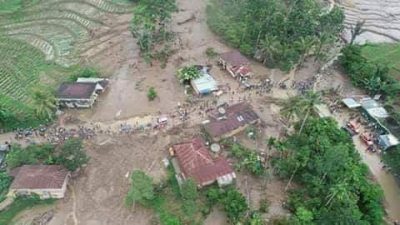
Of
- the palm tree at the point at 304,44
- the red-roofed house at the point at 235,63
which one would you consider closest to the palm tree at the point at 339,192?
the red-roofed house at the point at 235,63

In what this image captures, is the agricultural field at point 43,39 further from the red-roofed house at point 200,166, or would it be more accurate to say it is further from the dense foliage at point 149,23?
the red-roofed house at point 200,166

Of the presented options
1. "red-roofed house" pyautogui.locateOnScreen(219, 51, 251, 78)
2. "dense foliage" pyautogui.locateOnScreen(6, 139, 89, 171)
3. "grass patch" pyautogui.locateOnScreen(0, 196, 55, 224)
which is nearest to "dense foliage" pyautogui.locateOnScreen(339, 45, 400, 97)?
"red-roofed house" pyautogui.locateOnScreen(219, 51, 251, 78)

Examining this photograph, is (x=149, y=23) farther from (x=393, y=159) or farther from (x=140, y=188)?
(x=393, y=159)

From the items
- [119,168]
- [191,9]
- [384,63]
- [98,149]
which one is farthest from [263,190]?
[191,9]

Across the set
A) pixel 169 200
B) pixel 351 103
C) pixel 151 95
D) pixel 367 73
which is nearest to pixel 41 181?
pixel 169 200

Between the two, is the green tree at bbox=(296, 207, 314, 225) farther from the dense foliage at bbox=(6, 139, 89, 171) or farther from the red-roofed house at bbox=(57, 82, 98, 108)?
the red-roofed house at bbox=(57, 82, 98, 108)
